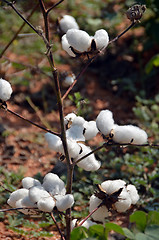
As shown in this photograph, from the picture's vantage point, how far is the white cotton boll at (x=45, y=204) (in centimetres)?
104

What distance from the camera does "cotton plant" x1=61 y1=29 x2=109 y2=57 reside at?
1.06m

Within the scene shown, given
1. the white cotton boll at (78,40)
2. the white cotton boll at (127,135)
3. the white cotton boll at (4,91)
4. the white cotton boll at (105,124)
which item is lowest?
the white cotton boll at (127,135)

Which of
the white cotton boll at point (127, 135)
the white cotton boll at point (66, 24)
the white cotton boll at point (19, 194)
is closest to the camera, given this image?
the white cotton boll at point (127, 135)

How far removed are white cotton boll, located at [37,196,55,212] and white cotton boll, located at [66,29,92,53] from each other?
42 centimetres

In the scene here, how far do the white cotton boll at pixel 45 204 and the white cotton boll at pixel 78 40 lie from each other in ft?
1.38

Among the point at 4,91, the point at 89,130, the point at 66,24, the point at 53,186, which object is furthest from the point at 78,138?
the point at 66,24

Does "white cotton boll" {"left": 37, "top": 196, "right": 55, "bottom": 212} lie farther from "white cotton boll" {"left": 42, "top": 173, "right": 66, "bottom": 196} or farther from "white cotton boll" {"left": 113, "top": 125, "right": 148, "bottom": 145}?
"white cotton boll" {"left": 113, "top": 125, "right": 148, "bottom": 145}

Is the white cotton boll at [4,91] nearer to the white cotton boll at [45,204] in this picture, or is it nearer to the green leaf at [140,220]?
the white cotton boll at [45,204]

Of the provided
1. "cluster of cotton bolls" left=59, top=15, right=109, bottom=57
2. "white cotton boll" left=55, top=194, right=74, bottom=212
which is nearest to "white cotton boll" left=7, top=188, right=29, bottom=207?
"white cotton boll" left=55, top=194, right=74, bottom=212

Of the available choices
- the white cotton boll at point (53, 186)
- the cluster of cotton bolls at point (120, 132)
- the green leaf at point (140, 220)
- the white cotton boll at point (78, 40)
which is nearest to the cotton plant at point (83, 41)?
the white cotton boll at point (78, 40)

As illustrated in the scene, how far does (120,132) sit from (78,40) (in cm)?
27

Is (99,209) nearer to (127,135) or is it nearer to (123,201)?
(123,201)

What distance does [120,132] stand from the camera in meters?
1.03

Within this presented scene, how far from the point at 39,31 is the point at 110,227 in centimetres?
55
